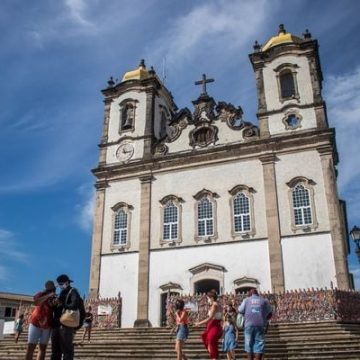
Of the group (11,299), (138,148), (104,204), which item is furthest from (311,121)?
(11,299)

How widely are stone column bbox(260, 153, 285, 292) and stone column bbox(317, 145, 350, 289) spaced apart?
7.96 feet

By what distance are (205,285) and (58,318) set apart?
15.9 m

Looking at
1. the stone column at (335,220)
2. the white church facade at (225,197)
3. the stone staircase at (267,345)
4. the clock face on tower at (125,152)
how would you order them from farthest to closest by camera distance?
the clock face on tower at (125,152) → the white church facade at (225,197) → the stone column at (335,220) → the stone staircase at (267,345)

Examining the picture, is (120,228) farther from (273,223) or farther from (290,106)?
(290,106)

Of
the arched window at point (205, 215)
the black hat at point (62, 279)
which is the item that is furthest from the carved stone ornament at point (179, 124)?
the black hat at point (62, 279)

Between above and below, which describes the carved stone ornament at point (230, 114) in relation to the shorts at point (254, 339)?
above

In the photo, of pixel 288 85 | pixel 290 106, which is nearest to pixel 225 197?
pixel 290 106

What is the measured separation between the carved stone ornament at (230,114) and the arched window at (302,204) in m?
4.99

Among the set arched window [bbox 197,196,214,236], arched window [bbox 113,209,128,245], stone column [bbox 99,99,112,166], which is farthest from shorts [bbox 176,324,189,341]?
stone column [bbox 99,99,112,166]

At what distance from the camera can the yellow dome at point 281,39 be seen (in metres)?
25.9

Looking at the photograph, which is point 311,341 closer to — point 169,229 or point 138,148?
point 169,229

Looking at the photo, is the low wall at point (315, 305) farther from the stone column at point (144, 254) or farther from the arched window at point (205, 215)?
the arched window at point (205, 215)

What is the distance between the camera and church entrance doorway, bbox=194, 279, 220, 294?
21.8 meters

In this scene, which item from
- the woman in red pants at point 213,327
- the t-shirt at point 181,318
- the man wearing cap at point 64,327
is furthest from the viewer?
the t-shirt at point 181,318
